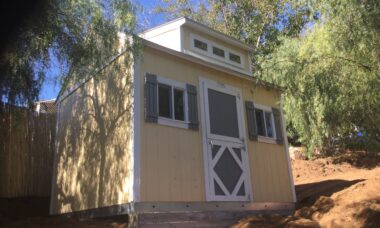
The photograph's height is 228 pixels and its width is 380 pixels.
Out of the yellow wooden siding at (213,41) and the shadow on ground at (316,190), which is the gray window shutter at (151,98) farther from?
the shadow on ground at (316,190)

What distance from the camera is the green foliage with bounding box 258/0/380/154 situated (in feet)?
23.1

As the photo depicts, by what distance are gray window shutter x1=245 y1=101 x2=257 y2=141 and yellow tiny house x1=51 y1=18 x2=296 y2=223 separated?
0.03 metres

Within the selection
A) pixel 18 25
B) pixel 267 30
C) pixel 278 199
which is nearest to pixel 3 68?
pixel 18 25

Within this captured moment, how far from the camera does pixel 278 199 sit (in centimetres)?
998

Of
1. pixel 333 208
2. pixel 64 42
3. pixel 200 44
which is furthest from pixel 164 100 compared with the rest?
pixel 333 208

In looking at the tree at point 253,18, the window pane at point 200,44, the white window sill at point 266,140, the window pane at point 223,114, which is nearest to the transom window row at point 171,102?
the window pane at point 223,114

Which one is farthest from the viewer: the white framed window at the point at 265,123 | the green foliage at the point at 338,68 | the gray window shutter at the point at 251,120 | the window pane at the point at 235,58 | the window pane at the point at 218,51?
the window pane at the point at 235,58

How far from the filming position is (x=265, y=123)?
34.4ft

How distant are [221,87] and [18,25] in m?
4.88

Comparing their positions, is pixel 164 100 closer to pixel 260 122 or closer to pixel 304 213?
pixel 260 122

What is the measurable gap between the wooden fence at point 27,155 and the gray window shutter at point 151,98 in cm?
350

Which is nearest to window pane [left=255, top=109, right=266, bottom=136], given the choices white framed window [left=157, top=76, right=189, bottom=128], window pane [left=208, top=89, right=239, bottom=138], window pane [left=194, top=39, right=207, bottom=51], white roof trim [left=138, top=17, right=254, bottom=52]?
window pane [left=208, top=89, right=239, bottom=138]

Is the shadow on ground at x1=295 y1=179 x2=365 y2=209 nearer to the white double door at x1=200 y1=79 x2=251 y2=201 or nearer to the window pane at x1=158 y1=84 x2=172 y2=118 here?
the white double door at x1=200 y1=79 x2=251 y2=201

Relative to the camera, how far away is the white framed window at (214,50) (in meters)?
10.9
